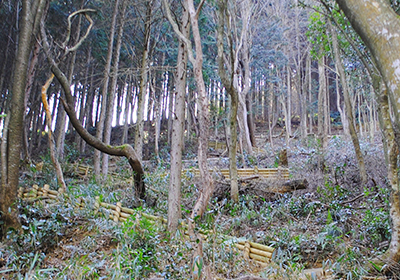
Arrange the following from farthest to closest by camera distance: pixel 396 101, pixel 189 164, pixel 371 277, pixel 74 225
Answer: pixel 189 164 < pixel 74 225 < pixel 371 277 < pixel 396 101

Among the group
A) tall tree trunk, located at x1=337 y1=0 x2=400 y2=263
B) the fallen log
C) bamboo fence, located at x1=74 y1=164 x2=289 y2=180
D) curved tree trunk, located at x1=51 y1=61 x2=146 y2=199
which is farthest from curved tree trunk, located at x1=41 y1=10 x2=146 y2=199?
tall tree trunk, located at x1=337 y1=0 x2=400 y2=263

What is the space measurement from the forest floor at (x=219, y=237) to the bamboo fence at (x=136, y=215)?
11cm

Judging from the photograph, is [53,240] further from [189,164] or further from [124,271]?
[189,164]

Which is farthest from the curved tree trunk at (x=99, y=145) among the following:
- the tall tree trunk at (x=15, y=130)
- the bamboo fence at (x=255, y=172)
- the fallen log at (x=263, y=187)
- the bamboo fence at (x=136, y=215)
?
the fallen log at (x=263, y=187)

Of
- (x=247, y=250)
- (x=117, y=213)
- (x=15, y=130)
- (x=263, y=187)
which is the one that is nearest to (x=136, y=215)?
(x=117, y=213)

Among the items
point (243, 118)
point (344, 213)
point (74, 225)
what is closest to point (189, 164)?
point (243, 118)

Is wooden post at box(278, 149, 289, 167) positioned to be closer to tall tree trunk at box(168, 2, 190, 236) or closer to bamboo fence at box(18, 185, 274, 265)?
tall tree trunk at box(168, 2, 190, 236)

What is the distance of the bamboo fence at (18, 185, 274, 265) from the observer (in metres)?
4.02

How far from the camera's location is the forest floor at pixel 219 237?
11.2ft

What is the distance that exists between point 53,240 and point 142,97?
538 centimetres

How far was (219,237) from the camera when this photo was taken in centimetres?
400

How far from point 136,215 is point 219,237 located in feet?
6.20

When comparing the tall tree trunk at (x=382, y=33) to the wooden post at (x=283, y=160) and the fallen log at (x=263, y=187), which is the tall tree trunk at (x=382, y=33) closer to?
the fallen log at (x=263, y=187)

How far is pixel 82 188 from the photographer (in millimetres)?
7445
